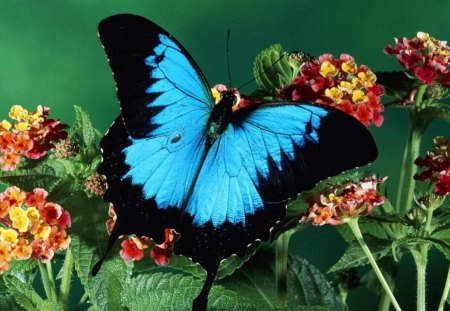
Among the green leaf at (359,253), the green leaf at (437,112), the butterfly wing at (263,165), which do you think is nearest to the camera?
the butterfly wing at (263,165)

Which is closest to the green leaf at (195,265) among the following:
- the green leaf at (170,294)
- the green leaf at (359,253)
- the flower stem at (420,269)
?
the green leaf at (170,294)

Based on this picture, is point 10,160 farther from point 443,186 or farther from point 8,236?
point 443,186

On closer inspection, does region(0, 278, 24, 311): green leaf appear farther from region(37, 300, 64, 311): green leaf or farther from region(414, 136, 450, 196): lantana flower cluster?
region(414, 136, 450, 196): lantana flower cluster

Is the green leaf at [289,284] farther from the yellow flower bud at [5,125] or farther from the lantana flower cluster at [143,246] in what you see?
the yellow flower bud at [5,125]

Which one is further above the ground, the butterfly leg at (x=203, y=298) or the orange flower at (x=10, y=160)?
the orange flower at (x=10, y=160)

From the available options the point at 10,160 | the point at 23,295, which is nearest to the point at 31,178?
the point at 10,160
